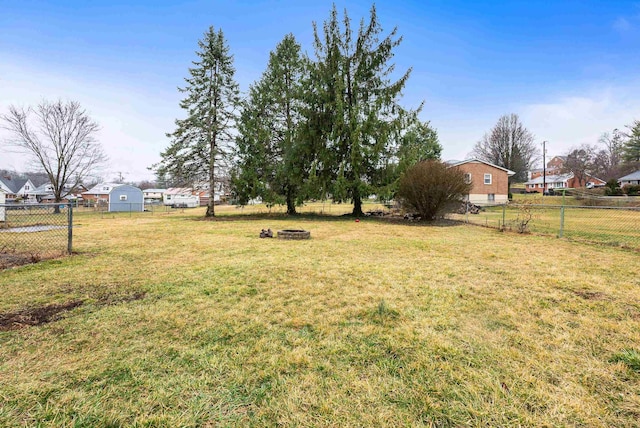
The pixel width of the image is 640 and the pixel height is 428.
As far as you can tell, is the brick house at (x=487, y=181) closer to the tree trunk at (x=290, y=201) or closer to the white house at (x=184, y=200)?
the tree trunk at (x=290, y=201)

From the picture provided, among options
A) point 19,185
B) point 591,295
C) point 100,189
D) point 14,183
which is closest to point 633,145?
point 591,295

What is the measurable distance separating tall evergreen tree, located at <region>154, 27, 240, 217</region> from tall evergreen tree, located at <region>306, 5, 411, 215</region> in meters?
6.04

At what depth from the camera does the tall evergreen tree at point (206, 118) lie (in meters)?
17.5

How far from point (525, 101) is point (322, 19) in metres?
16.9

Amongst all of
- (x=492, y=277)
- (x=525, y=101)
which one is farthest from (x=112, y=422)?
(x=525, y=101)

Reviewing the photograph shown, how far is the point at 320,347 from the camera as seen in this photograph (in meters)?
2.31

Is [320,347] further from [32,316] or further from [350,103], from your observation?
[350,103]

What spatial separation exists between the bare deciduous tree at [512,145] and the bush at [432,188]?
31.2 meters

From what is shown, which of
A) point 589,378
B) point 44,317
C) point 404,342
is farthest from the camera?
point 44,317


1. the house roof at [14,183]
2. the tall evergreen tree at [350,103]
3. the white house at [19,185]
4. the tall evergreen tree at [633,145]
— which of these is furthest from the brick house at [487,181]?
the house roof at [14,183]

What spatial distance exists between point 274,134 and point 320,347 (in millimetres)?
18091

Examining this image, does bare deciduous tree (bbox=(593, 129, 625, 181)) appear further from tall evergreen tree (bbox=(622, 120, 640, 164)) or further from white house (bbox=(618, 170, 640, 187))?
tall evergreen tree (bbox=(622, 120, 640, 164))

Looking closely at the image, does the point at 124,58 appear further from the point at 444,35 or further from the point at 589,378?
the point at 589,378

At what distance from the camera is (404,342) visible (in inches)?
94.7
